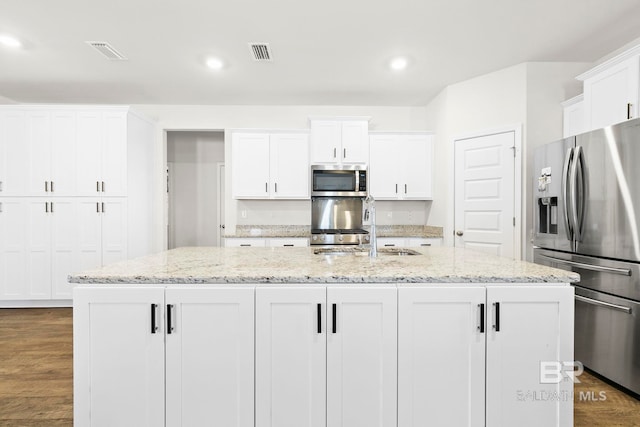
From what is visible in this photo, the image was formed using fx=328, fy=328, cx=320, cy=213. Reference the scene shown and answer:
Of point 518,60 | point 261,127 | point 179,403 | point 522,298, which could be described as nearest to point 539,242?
point 522,298

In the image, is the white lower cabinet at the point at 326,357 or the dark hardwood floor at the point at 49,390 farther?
the dark hardwood floor at the point at 49,390

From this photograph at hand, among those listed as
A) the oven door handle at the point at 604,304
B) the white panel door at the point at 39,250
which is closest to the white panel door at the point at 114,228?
the white panel door at the point at 39,250

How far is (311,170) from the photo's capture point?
451 centimetres

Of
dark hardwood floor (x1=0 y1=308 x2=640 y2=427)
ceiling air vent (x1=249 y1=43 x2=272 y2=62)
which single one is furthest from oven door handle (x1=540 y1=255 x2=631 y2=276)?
ceiling air vent (x1=249 y1=43 x2=272 y2=62)

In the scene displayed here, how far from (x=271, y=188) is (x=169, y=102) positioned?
198cm

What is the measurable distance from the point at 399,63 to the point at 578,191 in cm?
206

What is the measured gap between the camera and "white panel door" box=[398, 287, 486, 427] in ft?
4.98

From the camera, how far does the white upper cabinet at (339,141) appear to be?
442 centimetres

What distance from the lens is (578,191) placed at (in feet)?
8.18

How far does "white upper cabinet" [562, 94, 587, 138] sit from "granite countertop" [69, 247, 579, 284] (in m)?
2.20

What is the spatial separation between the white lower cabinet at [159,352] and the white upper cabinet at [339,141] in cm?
315

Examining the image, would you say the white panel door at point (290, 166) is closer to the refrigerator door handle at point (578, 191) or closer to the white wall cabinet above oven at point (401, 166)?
the white wall cabinet above oven at point (401, 166)

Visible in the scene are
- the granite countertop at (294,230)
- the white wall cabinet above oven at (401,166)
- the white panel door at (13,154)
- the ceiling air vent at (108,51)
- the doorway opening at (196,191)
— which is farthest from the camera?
the doorway opening at (196,191)

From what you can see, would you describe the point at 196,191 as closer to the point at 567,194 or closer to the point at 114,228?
the point at 114,228
